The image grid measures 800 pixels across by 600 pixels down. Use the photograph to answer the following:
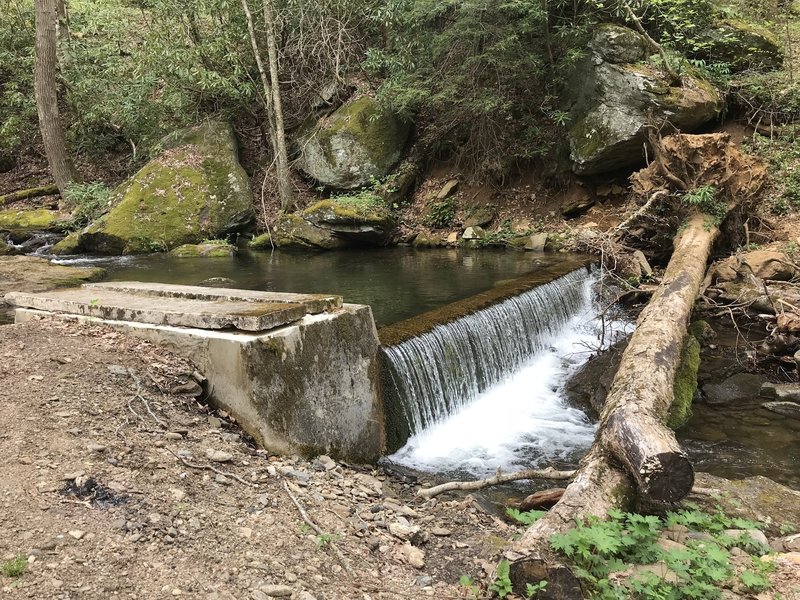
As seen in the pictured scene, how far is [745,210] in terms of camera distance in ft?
31.3

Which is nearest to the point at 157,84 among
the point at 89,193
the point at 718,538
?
the point at 89,193

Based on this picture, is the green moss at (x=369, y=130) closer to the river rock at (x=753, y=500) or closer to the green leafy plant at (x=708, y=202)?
the green leafy plant at (x=708, y=202)

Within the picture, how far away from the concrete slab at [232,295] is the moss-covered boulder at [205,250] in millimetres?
7084

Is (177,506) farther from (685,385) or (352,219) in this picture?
(352,219)

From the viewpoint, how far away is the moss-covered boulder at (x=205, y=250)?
1254 cm

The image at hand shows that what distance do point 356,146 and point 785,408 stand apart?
462 inches

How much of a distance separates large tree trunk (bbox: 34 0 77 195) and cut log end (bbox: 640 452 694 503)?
654 inches

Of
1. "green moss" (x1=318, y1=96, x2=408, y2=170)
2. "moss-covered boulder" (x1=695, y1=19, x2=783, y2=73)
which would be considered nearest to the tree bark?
"green moss" (x1=318, y1=96, x2=408, y2=170)

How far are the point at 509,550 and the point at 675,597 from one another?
69 cm

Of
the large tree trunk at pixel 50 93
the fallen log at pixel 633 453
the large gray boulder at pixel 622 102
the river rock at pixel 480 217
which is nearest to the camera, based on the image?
the fallen log at pixel 633 453

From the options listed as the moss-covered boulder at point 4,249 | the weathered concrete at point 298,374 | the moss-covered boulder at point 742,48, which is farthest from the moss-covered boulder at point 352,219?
the moss-covered boulder at point 742,48

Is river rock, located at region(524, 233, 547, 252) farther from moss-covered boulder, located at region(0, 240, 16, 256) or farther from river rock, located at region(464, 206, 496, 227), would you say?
moss-covered boulder, located at region(0, 240, 16, 256)

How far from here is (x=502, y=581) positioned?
2365mm

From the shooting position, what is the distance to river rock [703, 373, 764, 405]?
6088mm
